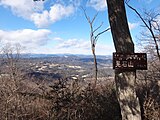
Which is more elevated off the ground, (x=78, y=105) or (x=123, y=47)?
(x=123, y=47)

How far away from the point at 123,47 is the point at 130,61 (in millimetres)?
312

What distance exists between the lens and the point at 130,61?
4.98 meters

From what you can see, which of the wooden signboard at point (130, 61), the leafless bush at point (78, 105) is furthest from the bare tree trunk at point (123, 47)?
the leafless bush at point (78, 105)

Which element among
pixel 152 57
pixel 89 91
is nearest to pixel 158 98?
pixel 89 91

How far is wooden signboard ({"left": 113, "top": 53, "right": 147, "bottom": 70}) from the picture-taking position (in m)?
4.94

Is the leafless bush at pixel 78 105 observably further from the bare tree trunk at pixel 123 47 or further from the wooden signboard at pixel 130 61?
the wooden signboard at pixel 130 61

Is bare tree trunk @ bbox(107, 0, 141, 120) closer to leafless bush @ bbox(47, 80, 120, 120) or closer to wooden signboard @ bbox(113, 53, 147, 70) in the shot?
wooden signboard @ bbox(113, 53, 147, 70)

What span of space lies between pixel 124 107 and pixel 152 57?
47.2ft

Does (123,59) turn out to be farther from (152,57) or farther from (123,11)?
(152,57)

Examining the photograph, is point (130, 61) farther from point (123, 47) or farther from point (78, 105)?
point (78, 105)

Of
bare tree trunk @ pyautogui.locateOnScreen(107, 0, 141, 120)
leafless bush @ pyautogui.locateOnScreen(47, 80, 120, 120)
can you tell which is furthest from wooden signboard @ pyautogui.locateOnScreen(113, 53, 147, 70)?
leafless bush @ pyautogui.locateOnScreen(47, 80, 120, 120)

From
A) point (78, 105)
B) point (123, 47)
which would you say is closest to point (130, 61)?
point (123, 47)

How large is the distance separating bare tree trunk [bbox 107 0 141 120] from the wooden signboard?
12 cm

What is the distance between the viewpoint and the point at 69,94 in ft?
24.0
